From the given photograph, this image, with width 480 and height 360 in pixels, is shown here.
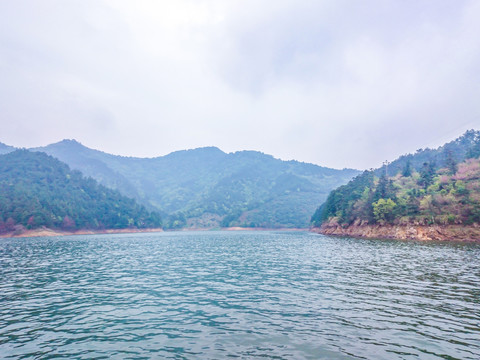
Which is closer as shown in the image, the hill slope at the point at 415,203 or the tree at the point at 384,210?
the hill slope at the point at 415,203

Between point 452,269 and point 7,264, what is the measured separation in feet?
224

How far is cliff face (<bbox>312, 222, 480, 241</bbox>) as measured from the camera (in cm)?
9531

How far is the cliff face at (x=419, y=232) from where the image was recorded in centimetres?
9531

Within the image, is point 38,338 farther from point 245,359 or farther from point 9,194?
point 9,194

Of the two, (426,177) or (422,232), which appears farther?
(426,177)

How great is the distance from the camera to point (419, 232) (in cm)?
10738

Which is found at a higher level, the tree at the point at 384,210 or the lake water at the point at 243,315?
the tree at the point at 384,210

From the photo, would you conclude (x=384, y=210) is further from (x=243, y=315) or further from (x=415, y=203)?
(x=243, y=315)

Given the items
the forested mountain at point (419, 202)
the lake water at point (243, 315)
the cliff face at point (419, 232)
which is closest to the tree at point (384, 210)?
the forested mountain at point (419, 202)

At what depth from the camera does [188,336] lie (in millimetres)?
17125

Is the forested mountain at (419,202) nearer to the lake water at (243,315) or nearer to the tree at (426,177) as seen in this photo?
the tree at (426,177)

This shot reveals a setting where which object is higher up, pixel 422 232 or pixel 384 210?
pixel 384 210

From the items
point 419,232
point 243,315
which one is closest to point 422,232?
point 419,232

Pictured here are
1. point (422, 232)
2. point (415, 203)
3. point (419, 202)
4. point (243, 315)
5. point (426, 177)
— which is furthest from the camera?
point (426, 177)
